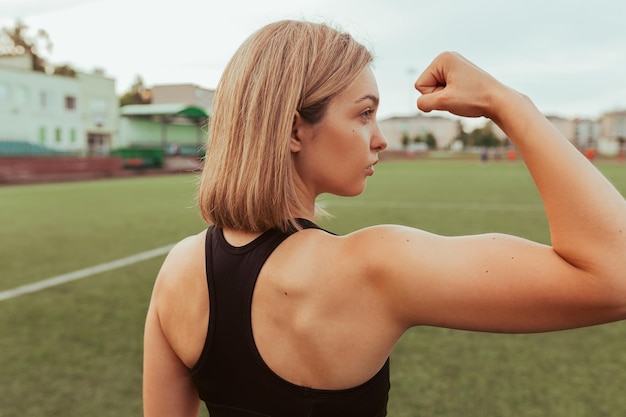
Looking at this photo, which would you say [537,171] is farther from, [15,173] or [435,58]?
[15,173]

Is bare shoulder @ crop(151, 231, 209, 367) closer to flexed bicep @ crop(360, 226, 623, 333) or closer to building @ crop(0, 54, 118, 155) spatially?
flexed bicep @ crop(360, 226, 623, 333)

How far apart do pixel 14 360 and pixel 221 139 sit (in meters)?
3.17

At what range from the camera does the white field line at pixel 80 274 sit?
5339 mm

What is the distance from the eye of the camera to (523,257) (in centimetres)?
98

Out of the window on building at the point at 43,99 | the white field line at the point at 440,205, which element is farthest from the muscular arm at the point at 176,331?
the window on building at the point at 43,99

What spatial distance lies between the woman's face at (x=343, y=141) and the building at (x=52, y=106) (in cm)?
4210

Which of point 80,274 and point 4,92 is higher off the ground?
point 4,92

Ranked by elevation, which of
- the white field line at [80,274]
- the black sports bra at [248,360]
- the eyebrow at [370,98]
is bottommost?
the white field line at [80,274]

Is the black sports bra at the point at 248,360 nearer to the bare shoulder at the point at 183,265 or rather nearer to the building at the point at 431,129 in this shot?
the bare shoulder at the point at 183,265

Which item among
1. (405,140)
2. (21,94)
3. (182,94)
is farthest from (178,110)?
(405,140)

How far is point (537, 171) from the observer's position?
3.32 feet

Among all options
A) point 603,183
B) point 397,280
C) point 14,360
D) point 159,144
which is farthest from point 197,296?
point 159,144

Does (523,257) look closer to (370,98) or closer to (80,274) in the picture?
(370,98)

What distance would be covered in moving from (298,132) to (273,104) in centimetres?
8
